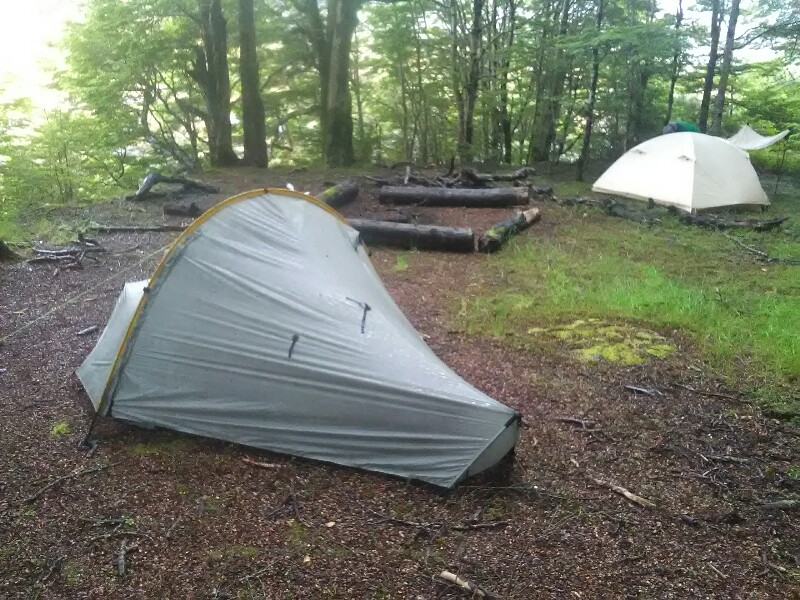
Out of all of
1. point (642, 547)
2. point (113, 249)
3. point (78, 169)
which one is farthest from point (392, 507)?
point (78, 169)

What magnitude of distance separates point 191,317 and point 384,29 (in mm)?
15120

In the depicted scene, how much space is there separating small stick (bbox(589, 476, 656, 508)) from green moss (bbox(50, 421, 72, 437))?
3.44m

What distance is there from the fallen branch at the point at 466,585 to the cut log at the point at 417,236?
6.28 m

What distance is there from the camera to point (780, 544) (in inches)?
125

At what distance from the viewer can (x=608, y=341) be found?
5.79 metres

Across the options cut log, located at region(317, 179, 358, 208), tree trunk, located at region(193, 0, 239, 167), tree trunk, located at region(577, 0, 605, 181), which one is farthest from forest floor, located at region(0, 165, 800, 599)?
tree trunk, located at region(193, 0, 239, 167)

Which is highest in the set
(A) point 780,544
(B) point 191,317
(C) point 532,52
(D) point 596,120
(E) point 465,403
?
(C) point 532,52

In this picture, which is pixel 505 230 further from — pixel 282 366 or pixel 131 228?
pixel 282 366

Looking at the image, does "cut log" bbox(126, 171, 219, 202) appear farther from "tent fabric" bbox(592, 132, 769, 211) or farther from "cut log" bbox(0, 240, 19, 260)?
"tent fabric" bbox(592, 132, 769, 211)

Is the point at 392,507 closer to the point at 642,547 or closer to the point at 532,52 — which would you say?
the point at 642,547

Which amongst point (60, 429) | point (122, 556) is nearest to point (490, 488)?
point (122, 556)

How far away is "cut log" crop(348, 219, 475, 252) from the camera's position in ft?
28.8

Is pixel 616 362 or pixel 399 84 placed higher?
pixel 399 84

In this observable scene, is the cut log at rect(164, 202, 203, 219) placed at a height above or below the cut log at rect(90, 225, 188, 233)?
above
